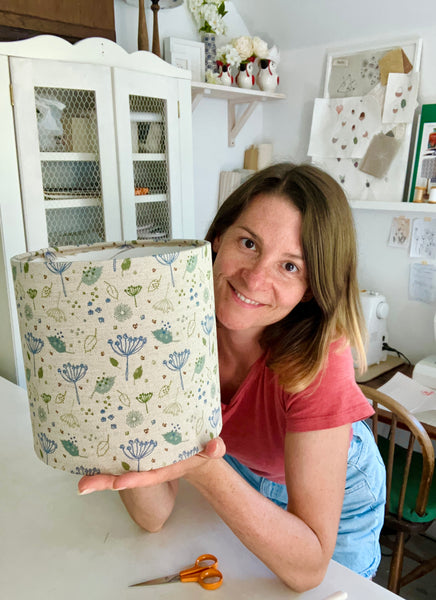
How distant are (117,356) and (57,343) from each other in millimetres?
64

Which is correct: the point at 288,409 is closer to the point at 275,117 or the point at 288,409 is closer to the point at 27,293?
the point at 27,293

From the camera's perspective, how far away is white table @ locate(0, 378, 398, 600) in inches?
29.0

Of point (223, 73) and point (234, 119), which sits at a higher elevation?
point (223, 73)

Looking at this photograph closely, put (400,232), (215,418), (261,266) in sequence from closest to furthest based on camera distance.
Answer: (215,418), (261,266), (400,232)

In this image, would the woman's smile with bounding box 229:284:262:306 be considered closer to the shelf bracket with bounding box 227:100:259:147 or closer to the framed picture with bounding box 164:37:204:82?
the framed picture with bounding box 164:37:204:82

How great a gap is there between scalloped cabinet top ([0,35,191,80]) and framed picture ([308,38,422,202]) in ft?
3.20

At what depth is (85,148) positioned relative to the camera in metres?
1.85

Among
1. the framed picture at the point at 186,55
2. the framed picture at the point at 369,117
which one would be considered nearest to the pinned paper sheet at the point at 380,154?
the framed picture at the point at 369,117

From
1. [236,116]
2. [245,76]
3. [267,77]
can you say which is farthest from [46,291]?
[236,116]

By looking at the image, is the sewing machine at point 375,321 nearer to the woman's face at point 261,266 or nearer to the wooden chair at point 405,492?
the wooden chair at point 405,492

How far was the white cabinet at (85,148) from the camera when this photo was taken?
1636 mm

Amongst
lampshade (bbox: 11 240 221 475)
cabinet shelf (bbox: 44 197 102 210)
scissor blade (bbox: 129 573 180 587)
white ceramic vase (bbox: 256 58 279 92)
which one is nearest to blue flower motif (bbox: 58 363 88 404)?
lampshade (bbox: 11 240 221 475)

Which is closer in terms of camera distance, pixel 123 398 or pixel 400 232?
pixel 123 398

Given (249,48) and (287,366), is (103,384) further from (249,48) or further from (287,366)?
(249,48)
